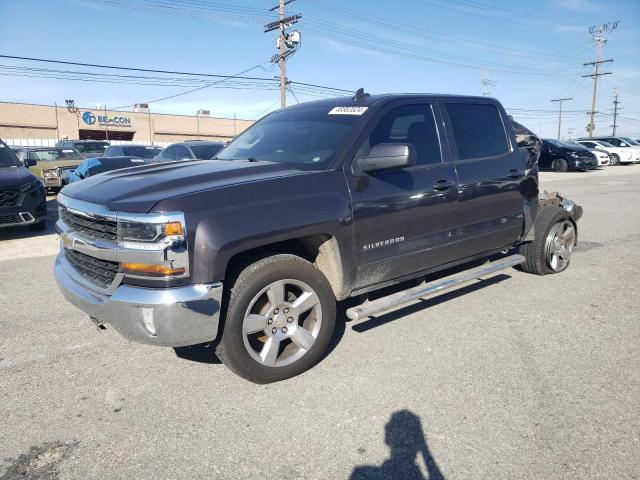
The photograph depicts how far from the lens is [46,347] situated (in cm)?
387

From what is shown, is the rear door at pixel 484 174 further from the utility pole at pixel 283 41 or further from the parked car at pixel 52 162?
the utility pole at pixel 283 41

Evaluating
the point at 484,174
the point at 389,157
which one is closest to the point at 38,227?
the point at 389,157

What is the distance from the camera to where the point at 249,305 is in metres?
3.05

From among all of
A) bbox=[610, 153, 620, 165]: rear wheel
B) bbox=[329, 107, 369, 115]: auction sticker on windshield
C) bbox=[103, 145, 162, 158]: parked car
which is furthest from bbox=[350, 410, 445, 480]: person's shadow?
bbox=[610, 153, 620, 165]: rear wheel

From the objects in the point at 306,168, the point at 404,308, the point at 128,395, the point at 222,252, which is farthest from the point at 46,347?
the point at 404,308

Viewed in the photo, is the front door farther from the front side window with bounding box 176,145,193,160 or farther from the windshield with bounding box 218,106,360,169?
the front side window with bounding box 176,145,193,160

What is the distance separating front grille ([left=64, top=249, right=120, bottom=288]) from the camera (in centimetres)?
304

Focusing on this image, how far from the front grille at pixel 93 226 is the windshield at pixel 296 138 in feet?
4.60

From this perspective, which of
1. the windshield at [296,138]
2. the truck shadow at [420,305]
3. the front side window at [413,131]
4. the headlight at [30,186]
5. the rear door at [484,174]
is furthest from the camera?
the headlight at [30,186]

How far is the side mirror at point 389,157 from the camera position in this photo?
11.3ft

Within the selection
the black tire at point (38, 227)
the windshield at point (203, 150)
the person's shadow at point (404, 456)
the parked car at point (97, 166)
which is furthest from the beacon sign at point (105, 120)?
the person's shadow at point (404, 456)

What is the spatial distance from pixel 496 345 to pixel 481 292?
1368 mm

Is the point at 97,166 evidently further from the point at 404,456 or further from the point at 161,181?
the point at 404,456

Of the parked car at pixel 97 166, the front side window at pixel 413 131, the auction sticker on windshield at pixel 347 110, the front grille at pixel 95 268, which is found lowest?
the front grille at pixel 95 268
